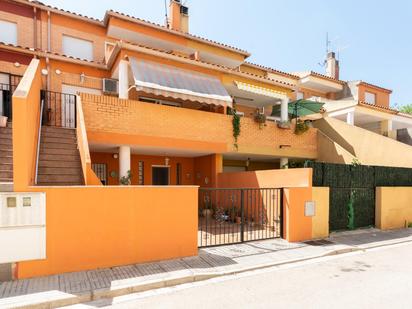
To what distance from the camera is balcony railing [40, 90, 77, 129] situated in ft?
40.7

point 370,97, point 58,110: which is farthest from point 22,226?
point 370,97

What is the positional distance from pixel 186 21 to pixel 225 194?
44.1 feet

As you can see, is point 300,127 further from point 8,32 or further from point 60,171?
point 8,32

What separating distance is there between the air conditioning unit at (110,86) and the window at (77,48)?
131 inches

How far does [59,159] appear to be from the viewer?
8.58 m

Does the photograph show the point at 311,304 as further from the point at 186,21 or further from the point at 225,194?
the point at 186,21

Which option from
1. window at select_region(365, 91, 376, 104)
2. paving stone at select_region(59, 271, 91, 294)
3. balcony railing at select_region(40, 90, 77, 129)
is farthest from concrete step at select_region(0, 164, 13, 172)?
window at select_region(365, 91, 376, 104)

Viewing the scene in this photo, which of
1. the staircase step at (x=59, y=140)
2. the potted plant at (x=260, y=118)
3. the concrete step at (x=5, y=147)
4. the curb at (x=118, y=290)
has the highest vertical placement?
the potted plant at (x=260, y=118)

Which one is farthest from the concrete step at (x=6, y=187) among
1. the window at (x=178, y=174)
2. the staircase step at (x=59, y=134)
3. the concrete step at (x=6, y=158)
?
the window at (x=178, y=174)

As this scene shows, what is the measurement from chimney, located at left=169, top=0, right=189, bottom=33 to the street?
17764 mm

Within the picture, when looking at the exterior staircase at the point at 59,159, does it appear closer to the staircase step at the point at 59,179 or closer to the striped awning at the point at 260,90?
the staircase step at the point at 59,179

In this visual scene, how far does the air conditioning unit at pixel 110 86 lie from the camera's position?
44.7 feet

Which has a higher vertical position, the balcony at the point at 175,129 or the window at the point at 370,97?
the window at the point at 370,97

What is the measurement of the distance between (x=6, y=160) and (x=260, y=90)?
1194cm
